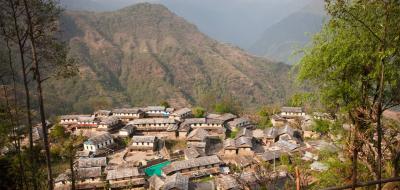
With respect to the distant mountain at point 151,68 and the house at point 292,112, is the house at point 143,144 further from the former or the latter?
the distant mountain at point 151,68

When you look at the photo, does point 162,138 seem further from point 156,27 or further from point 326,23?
point 156,27

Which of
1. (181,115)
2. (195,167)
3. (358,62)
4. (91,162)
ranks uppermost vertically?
(358,62)

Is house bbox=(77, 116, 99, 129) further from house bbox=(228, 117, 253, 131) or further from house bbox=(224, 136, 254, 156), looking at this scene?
house bbox=(224, 136, 254, 156)

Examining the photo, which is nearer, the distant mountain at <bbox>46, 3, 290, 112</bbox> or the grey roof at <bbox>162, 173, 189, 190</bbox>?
the grey roof at <bbox>162, 173, 189, 190</bbox>

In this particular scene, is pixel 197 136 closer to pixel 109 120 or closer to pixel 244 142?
pixel 244 142

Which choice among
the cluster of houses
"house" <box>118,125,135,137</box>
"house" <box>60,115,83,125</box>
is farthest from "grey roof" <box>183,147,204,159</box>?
"house" <box>60,115,83,125</box>

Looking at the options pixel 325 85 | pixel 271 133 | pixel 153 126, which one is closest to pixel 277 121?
pixel 271 133
